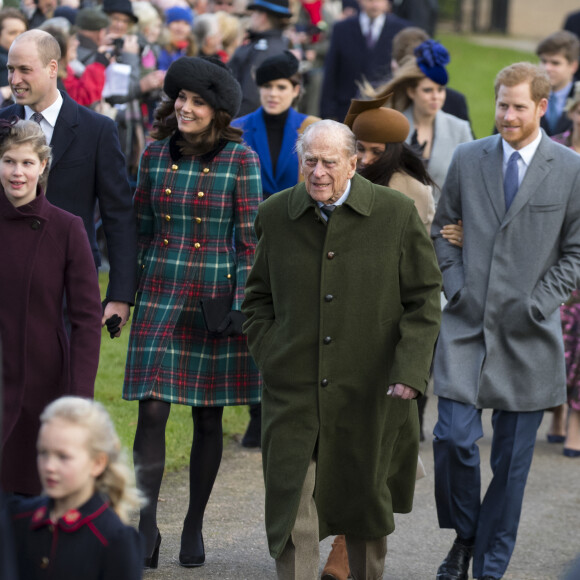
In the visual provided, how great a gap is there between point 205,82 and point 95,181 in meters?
0.62

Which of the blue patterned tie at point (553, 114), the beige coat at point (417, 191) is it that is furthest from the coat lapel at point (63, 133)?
the blue patterned tie at point (553, 114)

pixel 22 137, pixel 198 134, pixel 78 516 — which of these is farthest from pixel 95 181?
pixel 78 516

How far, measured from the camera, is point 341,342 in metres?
5.23

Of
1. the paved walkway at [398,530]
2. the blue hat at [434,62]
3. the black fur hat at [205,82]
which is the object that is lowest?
the paved walkway at [398,530]

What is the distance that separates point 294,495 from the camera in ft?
17.1

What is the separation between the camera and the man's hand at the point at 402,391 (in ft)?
16.9

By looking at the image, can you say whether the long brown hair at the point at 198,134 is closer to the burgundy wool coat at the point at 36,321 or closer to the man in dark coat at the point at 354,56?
the burgundy wool coat at the point at 36,321

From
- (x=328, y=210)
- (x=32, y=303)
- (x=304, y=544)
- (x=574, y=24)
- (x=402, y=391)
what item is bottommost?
(x=304, y=544)

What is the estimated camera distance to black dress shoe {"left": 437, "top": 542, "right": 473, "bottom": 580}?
5.96 metres

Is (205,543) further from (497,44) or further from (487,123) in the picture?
(497,44)

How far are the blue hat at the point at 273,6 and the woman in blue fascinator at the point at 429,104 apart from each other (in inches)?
91.9

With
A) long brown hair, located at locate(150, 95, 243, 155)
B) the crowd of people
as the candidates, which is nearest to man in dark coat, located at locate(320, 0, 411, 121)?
the crowd of people

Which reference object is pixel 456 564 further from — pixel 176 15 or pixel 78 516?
pixel 176 15

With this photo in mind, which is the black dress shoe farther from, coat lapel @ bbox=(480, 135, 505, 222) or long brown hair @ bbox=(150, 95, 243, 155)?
long brown hair @ bbox=(150, 95, 243, 155)
